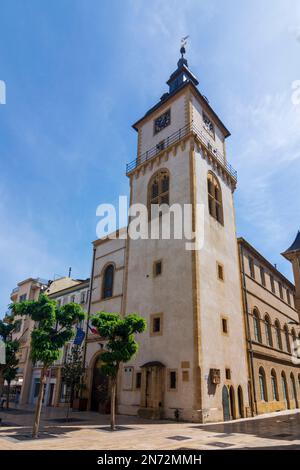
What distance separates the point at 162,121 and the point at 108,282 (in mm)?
16192

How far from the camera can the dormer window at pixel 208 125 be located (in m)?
31.4

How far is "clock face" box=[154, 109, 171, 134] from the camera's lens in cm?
3120

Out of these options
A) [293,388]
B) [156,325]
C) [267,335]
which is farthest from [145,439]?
[293,388]

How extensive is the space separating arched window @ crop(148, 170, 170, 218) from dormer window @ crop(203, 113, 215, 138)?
6898mm

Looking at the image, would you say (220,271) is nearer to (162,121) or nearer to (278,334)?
(278,334)

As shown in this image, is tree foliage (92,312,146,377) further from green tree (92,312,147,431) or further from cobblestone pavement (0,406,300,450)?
cobblestone pavement (0,406,300,450)

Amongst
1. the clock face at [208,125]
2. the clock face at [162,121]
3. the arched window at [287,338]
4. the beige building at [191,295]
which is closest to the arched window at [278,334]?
the beige building at [191,295]

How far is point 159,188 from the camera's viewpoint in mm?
28000

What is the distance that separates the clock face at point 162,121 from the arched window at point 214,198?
6.97 meters

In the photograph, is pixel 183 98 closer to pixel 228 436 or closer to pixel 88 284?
pixel 88 284

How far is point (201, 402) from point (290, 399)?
58.9ft

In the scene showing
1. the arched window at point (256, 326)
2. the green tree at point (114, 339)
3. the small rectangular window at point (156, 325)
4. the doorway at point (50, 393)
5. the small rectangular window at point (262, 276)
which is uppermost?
the small rectangular window at point (262, 276)

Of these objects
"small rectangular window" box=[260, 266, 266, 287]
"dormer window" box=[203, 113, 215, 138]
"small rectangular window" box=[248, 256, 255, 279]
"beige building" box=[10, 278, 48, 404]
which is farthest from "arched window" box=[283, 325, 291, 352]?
"beige building" box=[10, 278, 48, 404]

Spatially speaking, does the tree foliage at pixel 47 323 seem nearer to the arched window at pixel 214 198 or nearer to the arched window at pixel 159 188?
the arched window at pixel 159 188
